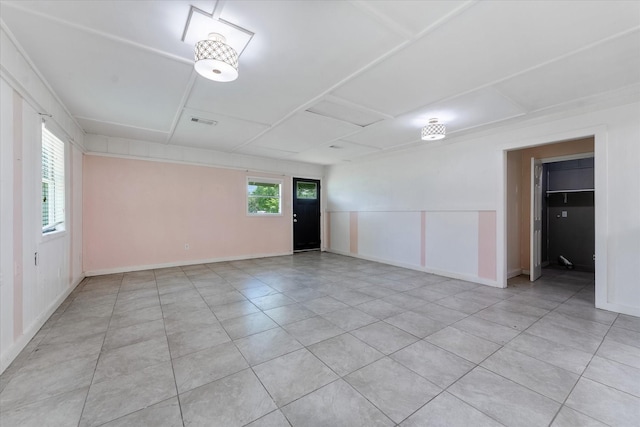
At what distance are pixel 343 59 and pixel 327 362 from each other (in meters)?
2.65

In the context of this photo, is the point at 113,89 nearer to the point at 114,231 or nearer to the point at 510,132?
the point at 114,231

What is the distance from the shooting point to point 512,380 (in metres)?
1.88

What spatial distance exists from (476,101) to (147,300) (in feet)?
16.6

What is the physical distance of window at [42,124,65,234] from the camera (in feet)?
10.1

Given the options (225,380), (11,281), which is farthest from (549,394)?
(11,281)

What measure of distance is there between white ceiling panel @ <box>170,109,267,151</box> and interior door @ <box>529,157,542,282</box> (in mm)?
4916

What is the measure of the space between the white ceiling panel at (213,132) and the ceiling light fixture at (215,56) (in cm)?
184

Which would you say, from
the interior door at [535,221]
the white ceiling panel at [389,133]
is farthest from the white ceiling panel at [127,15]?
the interior door at [535,221]

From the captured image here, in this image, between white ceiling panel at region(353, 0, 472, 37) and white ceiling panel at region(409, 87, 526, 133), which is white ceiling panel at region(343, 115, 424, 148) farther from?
white ceiling panel at region(353, 0, 472, 37)

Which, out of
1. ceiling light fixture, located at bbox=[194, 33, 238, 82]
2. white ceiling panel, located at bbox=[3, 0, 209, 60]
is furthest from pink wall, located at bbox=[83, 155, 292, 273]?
ceiling light fixture, located at bbox=[194, 33, 238, 82]

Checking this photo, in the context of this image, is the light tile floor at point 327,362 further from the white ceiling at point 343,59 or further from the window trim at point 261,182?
the window trim at point 261,182

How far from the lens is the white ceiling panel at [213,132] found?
394 cm

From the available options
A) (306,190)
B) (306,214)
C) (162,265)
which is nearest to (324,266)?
(306,214)

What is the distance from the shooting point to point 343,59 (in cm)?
234
